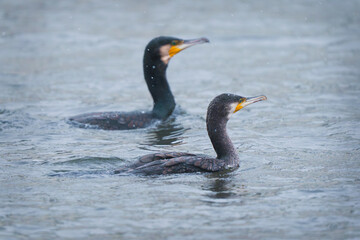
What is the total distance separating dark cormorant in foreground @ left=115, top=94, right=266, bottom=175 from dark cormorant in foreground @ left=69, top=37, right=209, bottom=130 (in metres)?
2.34

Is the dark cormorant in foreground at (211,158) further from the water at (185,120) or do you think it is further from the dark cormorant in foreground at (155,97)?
the dark cormorant in foreground at (155,97)

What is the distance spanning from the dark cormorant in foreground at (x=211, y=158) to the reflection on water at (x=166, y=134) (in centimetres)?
154

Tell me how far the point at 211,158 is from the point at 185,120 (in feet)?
9.86

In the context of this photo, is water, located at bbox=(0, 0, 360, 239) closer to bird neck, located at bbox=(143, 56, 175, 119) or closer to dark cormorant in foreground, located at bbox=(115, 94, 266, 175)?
dark cormorant in foreground, located at bbox=(115, 94, 266, 175)

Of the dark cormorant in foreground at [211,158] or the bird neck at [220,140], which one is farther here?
the bird neck at [220,140]

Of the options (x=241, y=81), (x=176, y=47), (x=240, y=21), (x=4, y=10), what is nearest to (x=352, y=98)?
(x=241, y=81)

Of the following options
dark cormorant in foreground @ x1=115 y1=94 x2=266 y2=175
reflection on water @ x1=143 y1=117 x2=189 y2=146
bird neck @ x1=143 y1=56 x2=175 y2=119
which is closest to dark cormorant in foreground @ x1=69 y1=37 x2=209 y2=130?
bird neck @ x1=143 y1=56 x2=175 y2=119

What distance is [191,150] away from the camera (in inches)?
352

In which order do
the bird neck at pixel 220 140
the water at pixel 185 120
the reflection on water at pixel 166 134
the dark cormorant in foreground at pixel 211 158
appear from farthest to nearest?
the reflection on water at pixel 166 134
the bird neck at pixel 220 140
the dark cormorant in foreground at pixel 211 158
the water at pixel 185 120

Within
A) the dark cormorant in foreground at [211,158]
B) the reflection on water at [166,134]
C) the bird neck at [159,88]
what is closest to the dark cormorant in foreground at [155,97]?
the bird neck at [159,88]

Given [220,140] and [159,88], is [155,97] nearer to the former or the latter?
[159,88]

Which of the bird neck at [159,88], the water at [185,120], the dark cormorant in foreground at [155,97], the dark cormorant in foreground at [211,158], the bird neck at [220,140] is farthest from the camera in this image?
the bird neck at [159,88]

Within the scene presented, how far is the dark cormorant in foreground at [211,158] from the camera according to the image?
291 inches

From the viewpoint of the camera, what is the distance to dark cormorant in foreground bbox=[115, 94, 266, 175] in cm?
740
